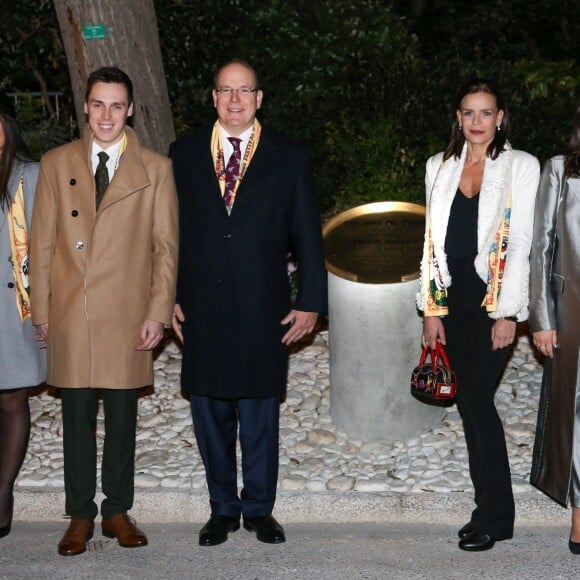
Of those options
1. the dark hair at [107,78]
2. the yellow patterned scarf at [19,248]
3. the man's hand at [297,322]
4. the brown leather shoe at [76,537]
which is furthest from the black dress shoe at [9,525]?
the dark hair at [107,78]

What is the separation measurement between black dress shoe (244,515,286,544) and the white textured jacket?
4.77ft

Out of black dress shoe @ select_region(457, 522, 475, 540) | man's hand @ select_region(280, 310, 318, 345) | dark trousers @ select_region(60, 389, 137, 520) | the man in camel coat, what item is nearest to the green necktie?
the man in camel coat

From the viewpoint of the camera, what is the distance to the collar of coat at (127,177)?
191 inches

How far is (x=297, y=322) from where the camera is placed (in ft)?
16.8

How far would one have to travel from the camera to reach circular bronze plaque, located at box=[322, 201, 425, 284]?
5957 mm

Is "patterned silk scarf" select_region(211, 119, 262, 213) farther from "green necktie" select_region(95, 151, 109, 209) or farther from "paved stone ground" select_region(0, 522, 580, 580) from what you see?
"paved stone ground" select_region(0, 522, 580, 580)

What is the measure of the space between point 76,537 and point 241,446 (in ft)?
2.92

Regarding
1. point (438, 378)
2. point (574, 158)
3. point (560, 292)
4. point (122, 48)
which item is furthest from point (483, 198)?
point (122, 48)

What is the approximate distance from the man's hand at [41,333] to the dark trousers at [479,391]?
186 cm

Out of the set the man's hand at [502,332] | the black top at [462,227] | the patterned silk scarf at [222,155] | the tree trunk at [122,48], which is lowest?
the man's hand at [502,332]

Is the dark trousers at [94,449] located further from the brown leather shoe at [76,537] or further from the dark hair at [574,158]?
the dark hair at [574,158]

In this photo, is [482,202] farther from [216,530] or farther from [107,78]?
[216,530]

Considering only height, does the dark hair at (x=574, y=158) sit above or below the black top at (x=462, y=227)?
above

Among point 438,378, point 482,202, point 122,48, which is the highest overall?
point 122,48
